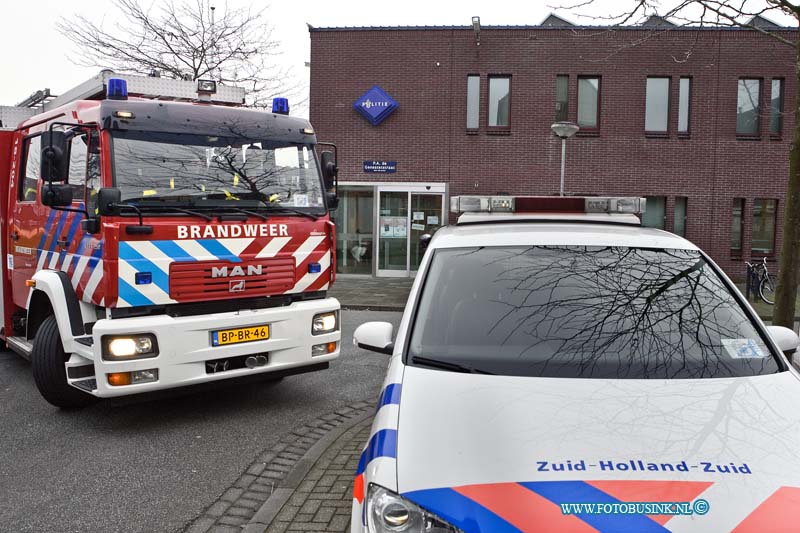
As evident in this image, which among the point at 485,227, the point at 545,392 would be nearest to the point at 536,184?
the point at 485,227

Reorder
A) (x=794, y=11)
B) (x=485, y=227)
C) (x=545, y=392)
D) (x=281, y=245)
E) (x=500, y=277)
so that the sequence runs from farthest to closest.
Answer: (x=794, y=11) → (x=281, y=245) → (x=485, y=227) → (x=500, y=277) → (x=545, y=392)

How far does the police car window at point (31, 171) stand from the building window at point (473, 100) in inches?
548

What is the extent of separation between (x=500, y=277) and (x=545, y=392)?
0.89 metres

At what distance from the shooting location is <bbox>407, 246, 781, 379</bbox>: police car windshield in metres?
2.83

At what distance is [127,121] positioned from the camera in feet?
17.4

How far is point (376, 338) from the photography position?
11.6ft

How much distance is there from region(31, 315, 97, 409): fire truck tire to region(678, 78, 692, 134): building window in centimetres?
1761

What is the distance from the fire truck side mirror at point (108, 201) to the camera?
193 inches

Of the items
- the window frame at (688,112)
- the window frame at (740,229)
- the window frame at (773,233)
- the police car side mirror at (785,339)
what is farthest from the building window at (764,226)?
the police car side mirror at (785,339)

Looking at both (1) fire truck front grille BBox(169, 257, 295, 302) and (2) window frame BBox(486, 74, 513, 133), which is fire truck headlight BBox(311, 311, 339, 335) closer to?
(1) fire truck front grille BBox(169, 257, 295, 302)

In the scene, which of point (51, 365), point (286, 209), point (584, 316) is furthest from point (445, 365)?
point (51, 365)

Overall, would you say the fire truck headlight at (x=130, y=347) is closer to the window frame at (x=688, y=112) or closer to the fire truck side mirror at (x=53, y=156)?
the fire truck side mirror at (x=53, y=156)

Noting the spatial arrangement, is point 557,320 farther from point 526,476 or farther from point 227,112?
point 227,112

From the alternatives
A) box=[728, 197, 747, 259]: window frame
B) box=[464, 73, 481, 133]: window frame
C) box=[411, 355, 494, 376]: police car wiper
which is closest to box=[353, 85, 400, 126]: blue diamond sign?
box=[464, 73, 481, 133]: window frame
